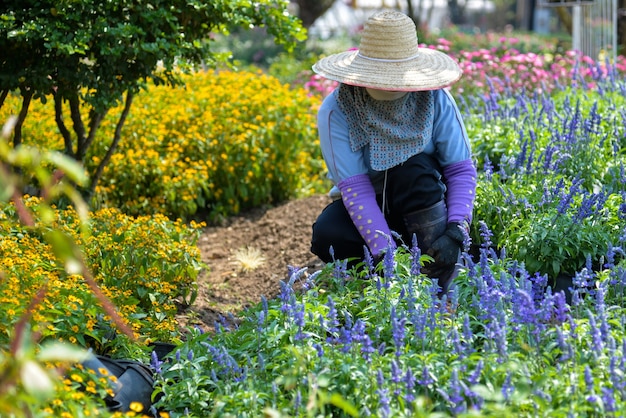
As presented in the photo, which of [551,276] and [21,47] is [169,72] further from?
[551,276]

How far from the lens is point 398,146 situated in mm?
3836

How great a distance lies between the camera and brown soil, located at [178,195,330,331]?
178 inches

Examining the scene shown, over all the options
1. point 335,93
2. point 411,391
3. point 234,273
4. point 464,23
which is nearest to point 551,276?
point 335,93

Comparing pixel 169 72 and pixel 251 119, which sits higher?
pixel 169 72

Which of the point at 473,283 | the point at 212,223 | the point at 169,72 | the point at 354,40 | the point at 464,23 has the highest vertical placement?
the point at 169,72

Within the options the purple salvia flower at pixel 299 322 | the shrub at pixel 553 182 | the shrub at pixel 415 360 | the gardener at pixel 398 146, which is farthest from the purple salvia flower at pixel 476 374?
the gardener at pixel 398 146

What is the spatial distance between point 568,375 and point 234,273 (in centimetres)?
293

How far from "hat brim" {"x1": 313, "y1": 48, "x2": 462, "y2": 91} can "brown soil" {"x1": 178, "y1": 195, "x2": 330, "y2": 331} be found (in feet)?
3.98

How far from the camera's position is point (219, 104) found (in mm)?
6355

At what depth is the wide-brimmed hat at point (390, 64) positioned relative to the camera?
Answer: 12.0 ft

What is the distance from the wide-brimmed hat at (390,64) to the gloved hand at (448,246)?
0.61 metres

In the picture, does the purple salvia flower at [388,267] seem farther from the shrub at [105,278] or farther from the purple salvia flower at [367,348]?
the shrub at [105,278]

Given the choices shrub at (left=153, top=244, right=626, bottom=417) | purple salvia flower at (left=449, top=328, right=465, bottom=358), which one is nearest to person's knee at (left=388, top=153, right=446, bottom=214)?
shrub at (left=153, top=244, right=626, bottom=417)

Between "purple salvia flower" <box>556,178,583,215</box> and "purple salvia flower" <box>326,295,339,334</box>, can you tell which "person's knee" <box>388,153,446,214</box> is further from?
"purple salvia flower" <box>326,295,339,334</box>
